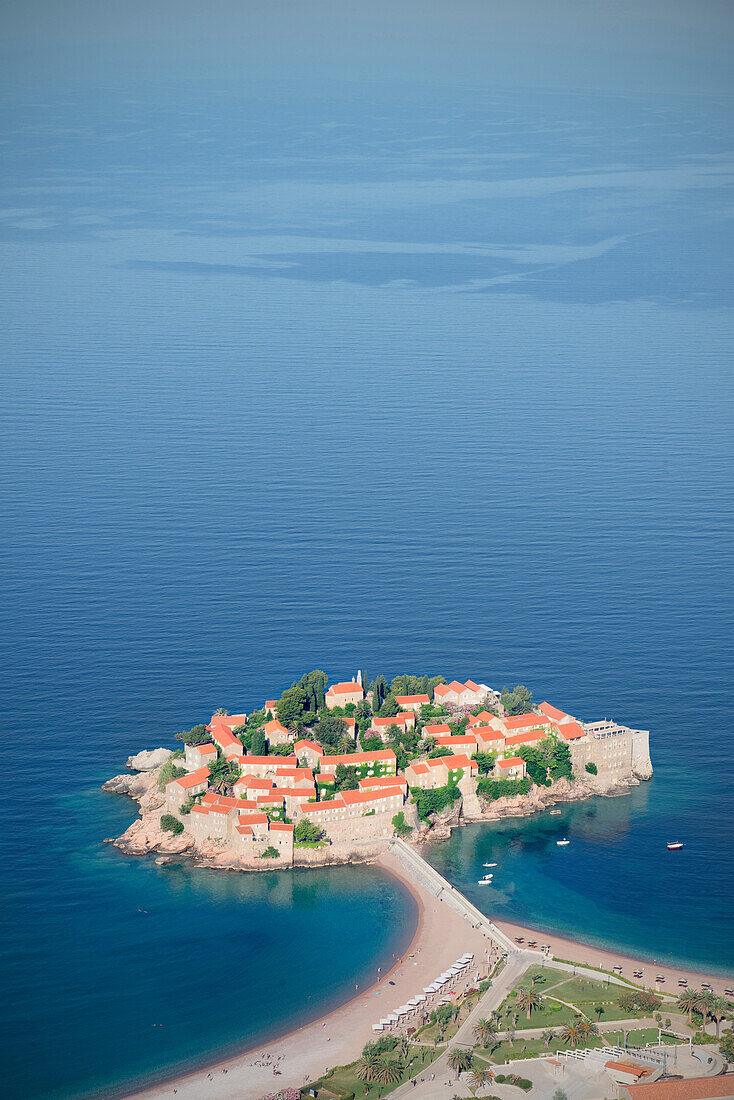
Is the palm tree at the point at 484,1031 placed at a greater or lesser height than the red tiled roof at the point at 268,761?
lesser

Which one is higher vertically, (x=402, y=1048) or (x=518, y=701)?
(x=518, y=701)

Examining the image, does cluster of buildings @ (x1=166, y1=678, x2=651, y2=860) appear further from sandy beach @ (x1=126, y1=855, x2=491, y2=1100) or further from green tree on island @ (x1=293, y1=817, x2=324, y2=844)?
sandy beach @ (x1=126, y1=855, x2=491, y2=1100)

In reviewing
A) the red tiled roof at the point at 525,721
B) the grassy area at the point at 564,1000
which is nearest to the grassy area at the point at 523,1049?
the grassy area at the point at 564,1000

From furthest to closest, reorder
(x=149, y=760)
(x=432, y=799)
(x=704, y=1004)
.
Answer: (x=149, y=760) → (x=432, y=799) → (x=704, y=1004)

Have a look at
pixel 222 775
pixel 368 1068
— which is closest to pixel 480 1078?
pixel 368 1068

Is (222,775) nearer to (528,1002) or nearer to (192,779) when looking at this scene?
(192,779)

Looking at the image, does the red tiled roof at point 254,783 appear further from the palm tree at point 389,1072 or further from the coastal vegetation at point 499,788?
the palm tree at point 389,1072

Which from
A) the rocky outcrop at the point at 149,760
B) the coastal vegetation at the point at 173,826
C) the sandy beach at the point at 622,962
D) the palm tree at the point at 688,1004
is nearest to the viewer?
the palm tree at the point at 688,1004
